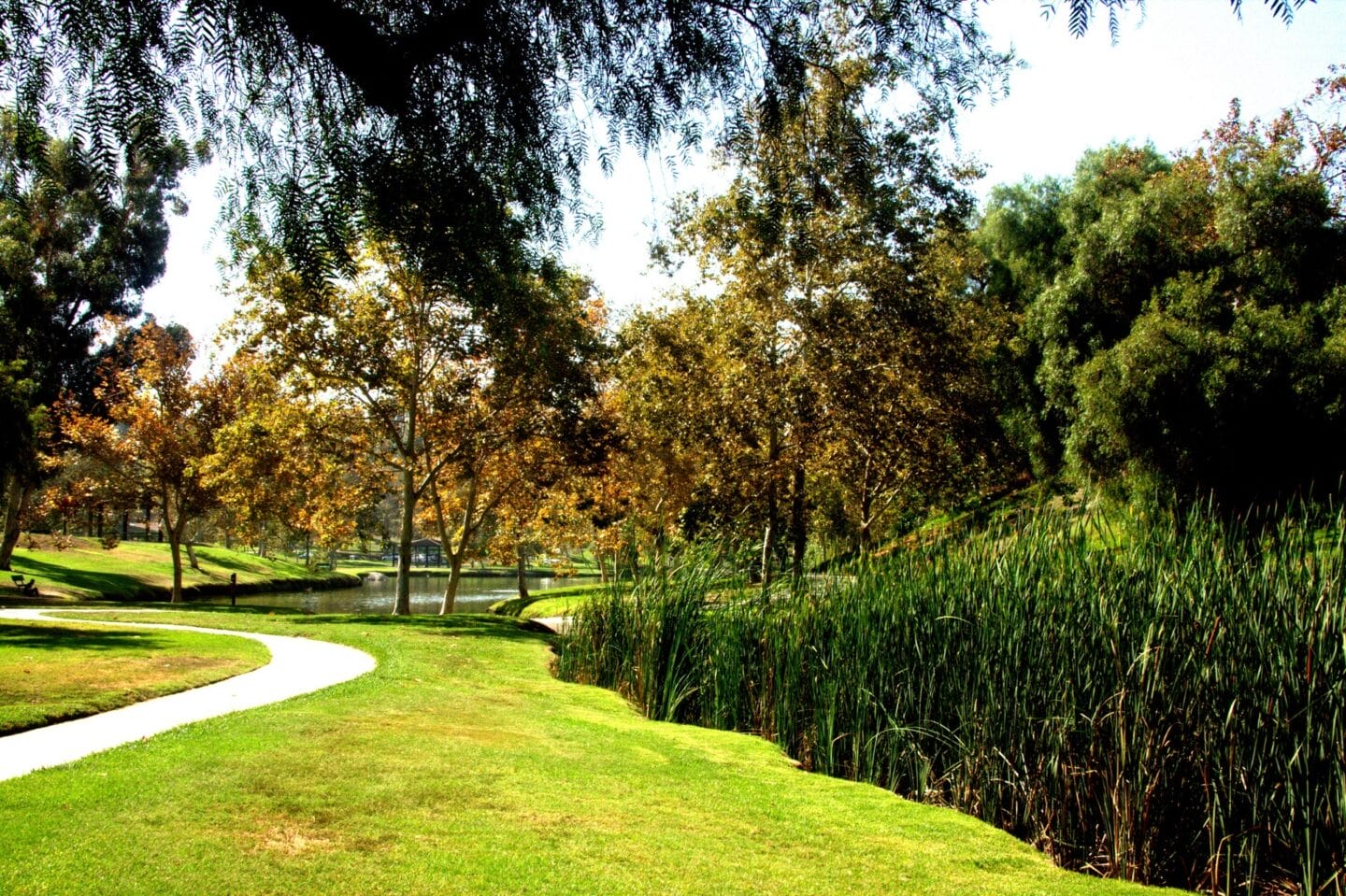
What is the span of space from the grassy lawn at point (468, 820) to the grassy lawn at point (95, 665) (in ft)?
5.23

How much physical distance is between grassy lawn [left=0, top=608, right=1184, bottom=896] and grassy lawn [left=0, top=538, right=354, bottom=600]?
1904cm

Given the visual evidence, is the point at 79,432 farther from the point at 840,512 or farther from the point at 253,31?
the point at 253,31

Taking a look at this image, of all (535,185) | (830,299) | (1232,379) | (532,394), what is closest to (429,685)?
(535,185)

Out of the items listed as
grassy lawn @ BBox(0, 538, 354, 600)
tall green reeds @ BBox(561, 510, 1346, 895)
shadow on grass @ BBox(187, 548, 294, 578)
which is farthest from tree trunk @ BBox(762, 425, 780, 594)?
shadow on grass @ BBox(187, 548, 294, 578)

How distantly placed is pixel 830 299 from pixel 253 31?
1166 cm

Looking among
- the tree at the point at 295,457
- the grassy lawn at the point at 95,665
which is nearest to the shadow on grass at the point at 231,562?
the tree at the point at 295,457

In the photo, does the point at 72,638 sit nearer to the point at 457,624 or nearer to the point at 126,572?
the point at 457,624

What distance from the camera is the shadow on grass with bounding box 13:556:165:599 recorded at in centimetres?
2547

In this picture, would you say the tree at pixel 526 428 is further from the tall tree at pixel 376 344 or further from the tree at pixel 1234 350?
the tree at pixel 1234 350

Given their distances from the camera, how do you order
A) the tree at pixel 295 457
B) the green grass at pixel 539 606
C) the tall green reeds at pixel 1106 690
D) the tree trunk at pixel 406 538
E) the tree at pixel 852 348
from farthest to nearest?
the green grass at pixel 539 606, the tree trunk at pixel 406 538, the tree at pixel 295 457, the tree at pixel 852 348, the tall green reeds at pixel 1106 690

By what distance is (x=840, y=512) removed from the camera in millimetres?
23125

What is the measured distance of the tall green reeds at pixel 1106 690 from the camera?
4.70 metres

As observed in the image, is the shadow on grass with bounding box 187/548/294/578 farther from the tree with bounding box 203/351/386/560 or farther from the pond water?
the tree with bounding box 203/351/386/560

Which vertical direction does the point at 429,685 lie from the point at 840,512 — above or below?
below
